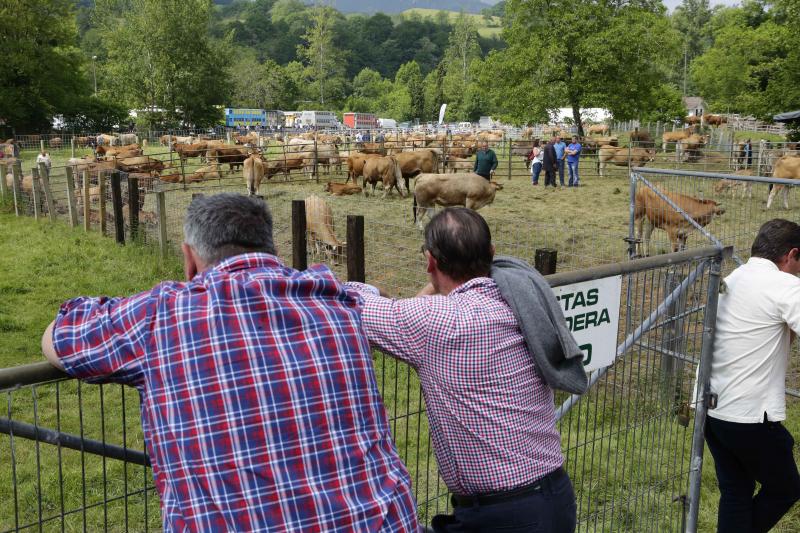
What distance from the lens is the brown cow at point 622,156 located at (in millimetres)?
26516

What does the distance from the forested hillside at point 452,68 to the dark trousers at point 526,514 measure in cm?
3128

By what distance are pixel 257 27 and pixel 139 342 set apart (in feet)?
577

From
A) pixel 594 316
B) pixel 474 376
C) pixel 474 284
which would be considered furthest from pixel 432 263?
pixel 594 316

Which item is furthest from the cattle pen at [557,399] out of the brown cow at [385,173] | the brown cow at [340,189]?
the brown cow at [385,173]

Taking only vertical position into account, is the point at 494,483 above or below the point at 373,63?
below

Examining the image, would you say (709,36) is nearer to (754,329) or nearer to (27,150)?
(27,150)

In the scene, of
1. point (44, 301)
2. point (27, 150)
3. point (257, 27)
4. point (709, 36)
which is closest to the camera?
point (44, 301)

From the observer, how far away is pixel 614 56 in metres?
31.4

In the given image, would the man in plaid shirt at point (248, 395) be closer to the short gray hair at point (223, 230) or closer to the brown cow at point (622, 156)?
the short gray hair at point (223, 230)

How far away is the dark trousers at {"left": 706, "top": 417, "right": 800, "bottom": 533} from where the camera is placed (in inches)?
146

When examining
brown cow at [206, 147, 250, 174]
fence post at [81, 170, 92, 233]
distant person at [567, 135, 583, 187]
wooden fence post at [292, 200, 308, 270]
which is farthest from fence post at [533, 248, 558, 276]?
brown cow at [206, 147, 250, 174]

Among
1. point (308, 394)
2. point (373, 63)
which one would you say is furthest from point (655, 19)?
point (373, 63)

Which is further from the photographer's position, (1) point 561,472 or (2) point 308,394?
(1) point 561,472

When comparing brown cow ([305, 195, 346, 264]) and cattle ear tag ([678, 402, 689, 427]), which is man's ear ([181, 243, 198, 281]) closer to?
cattle ear tag ([678, 402, 689, 427])
